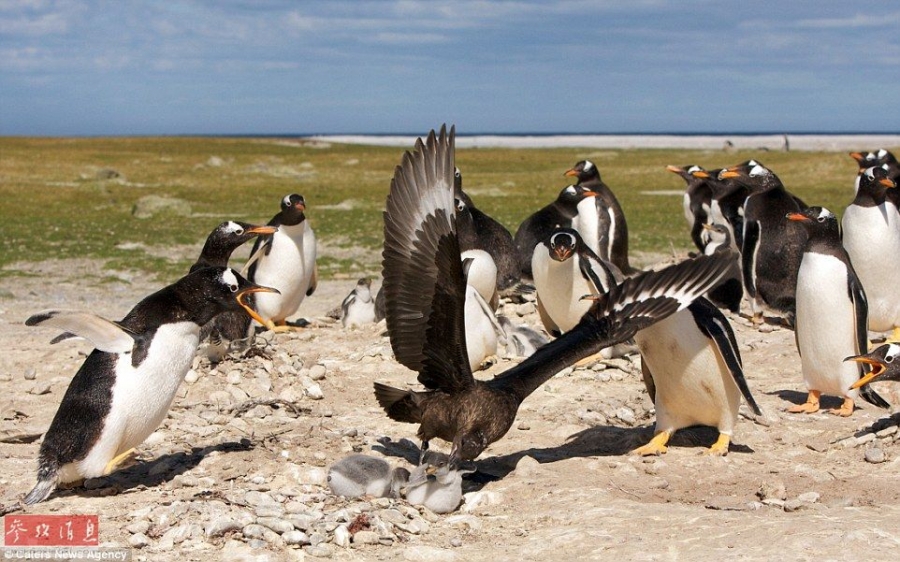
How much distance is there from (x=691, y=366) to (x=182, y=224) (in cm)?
1840

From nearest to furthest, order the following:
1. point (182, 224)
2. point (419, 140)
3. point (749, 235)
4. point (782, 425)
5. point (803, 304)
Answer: point (419, 140), point (782, 425), point (803, 304), point (749, 235), point (182, 224)

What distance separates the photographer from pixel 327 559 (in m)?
4.62

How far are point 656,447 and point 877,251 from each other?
4415 mm

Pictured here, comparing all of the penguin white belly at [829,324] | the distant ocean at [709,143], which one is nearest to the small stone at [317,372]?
the penguin white belly at [829,324]

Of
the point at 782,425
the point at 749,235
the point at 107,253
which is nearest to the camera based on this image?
the point at 782,425

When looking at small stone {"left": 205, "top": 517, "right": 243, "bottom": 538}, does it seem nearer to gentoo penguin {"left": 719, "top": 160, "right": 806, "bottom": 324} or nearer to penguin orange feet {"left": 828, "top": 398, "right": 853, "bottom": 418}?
penguin orange feet {"left": 828, "top": 398, "right": 853, "bottom": 418}

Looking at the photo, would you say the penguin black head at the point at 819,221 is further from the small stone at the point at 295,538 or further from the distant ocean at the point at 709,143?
the distant ocean at the point at 709,143

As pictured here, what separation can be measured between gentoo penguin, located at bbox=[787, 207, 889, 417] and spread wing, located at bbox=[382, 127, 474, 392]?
327cm

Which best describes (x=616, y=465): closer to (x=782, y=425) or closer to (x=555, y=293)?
(x=782, y=425)

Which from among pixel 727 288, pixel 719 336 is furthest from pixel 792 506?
pixel 727 288

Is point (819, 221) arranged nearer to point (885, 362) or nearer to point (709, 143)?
point (885, 362)

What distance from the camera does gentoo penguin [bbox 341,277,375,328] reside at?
10750 millimetres

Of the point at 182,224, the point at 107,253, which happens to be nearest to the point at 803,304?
the point at 107,253

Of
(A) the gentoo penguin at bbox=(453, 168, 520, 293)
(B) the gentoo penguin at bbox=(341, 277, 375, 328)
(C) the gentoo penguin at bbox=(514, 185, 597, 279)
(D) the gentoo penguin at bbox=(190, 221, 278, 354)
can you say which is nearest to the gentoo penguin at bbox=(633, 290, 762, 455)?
(D) the gentoo penguin at bbox=(190, 221, 278, 354)
